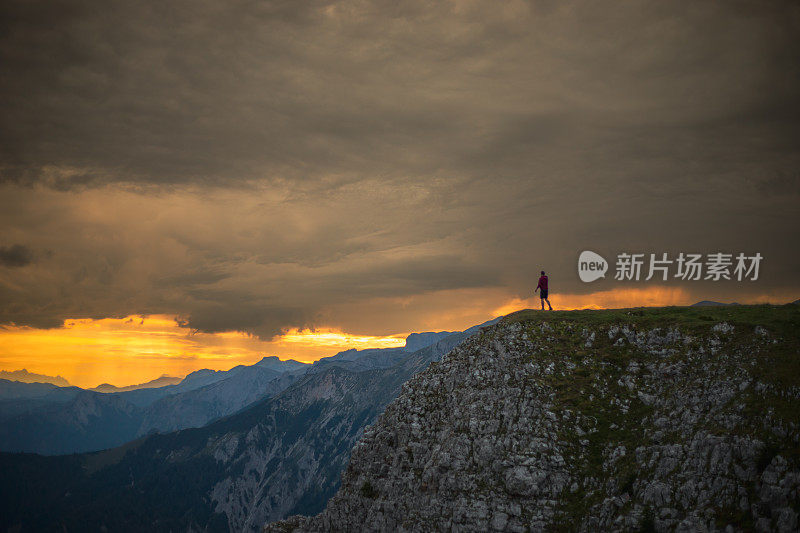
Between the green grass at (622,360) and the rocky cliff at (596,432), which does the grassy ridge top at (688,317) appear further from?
the rocky cliff at (596,432)

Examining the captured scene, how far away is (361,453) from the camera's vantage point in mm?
69812

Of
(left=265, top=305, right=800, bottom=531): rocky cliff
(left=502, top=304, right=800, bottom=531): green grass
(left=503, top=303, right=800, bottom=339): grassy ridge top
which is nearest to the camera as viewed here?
(left=265, top=305, right=800, bottom=531): rocky cliff

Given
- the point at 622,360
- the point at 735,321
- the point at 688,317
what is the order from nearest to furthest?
the point at 735,321, the point at 622,360, the point at 688,317

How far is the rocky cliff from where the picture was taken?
40000mm

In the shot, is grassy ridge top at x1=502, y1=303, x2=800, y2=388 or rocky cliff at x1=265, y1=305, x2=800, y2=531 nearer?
rocky cliff at x1=265, y1=305, x2=800, y2=531

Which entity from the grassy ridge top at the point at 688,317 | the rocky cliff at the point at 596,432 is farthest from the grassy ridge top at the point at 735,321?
the rocky cliff at the point at 596,432

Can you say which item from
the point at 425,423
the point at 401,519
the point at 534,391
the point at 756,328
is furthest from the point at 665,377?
the point at 401,519

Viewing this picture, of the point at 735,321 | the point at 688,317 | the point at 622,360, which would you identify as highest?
the point at 688,317

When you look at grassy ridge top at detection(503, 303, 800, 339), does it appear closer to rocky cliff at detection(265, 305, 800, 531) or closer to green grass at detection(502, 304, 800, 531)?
green grass at detection(502, 304, 800, 531)

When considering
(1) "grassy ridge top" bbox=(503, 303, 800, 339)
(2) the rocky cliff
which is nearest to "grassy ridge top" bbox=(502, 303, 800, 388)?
(1) "grassy ridge top" bbox=(503, 303, 800, 339)

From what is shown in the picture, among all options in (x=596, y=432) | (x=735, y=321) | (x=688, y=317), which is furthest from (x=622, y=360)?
(x=735, y=321)

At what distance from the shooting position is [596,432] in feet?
171

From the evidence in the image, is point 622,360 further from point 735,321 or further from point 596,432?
point 735,321

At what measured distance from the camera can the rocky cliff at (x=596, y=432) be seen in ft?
131
